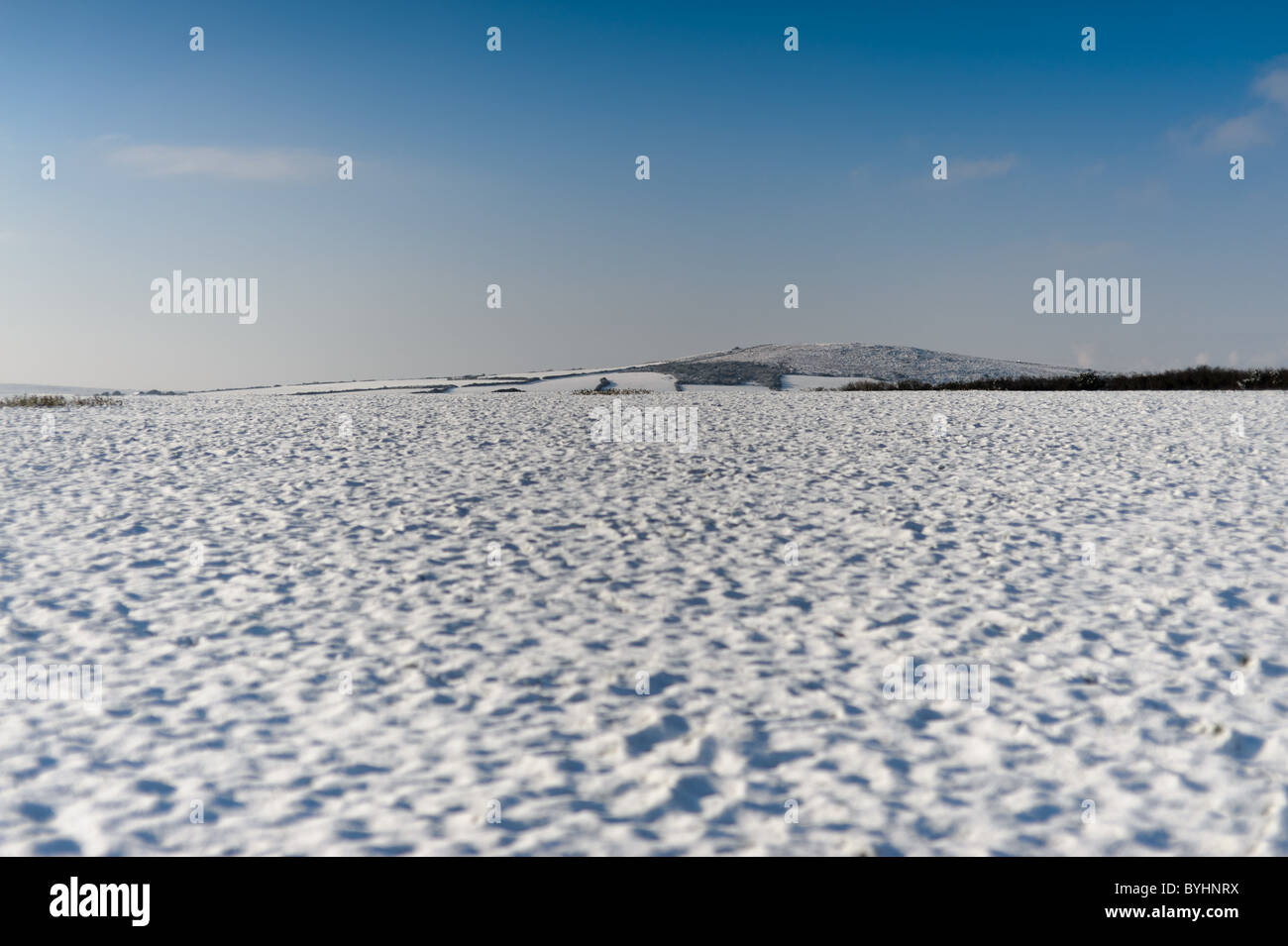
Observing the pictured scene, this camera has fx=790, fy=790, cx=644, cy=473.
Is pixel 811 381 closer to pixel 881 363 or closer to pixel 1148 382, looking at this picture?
pixel 1148 382

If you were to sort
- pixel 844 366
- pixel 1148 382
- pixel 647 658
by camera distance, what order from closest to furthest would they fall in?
pixel 647 658 → pixel 1148 382 → pixel 844 366

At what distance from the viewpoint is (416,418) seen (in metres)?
27.4

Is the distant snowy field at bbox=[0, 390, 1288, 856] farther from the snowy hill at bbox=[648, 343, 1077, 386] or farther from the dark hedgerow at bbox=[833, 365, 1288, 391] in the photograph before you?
the snowy hill at bbox=[648, 343, 1077, 386]

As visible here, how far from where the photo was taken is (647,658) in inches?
310

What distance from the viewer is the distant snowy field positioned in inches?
215

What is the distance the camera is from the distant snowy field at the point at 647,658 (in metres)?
5.46

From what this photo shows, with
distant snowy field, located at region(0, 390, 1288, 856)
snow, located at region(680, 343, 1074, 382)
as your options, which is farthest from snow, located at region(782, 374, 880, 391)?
distant snowy field, located at region(0, 390, 1288, 856)

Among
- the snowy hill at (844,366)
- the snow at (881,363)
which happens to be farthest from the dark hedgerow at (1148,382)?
the snow at (881,363)

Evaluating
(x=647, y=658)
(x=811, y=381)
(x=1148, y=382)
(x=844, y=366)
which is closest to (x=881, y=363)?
(x=844, y=366)

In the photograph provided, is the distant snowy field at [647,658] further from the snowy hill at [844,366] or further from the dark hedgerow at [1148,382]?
the snowy hill at [844,366]
